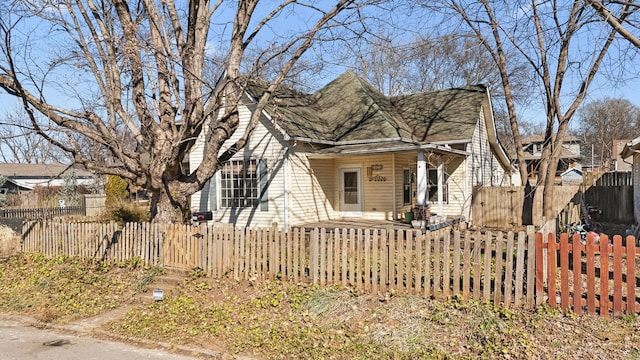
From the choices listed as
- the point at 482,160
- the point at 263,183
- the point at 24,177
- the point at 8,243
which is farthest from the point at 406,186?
the point at 24,177

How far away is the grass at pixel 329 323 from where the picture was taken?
17.7 feet

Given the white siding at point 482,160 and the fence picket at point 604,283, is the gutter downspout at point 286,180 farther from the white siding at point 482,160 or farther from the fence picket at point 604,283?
the fence picket at point 604,283

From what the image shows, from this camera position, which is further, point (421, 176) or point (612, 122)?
point (612, 122)

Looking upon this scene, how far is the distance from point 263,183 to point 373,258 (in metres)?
9.14

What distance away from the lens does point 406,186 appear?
1747 centimetres

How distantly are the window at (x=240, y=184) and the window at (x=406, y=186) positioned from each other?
18.0ft

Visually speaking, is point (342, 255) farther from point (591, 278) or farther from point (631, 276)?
point (631, 276)

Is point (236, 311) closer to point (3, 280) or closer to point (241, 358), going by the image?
point (241, 358)

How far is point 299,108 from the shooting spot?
18.0m

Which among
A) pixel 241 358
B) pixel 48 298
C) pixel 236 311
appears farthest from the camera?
pixel 48 298

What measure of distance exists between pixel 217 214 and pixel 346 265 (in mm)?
10307

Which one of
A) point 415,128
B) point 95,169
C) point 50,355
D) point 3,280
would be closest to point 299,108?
point 415,128

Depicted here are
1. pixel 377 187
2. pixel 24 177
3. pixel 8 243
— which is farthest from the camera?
pixel 24 177

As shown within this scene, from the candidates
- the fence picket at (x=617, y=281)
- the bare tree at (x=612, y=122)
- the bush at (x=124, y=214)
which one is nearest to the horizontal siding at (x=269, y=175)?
the bush at (x=124, y=214)
